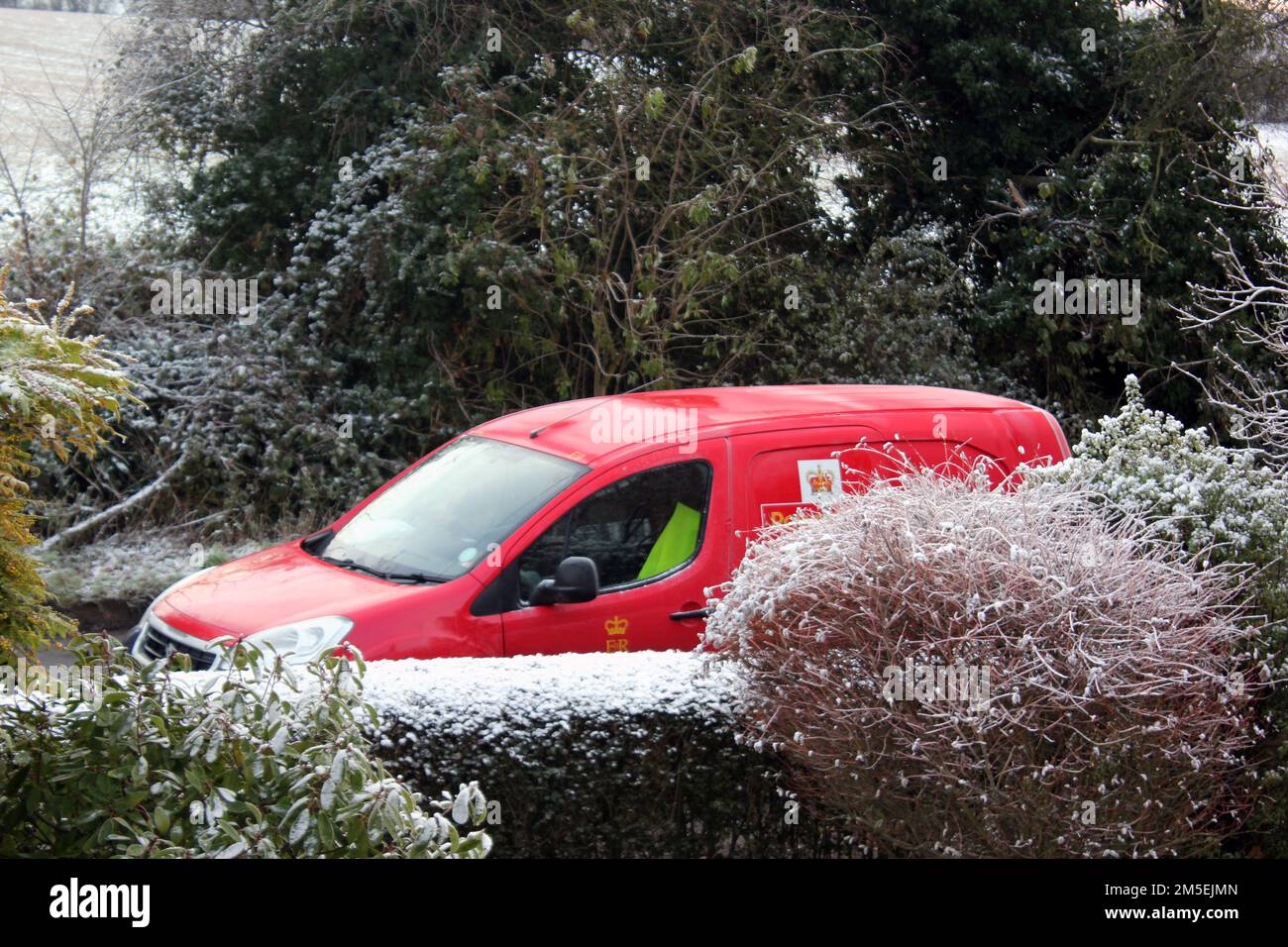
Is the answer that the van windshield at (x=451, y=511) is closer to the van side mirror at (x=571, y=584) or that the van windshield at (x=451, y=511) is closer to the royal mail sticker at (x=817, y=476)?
the van side mirror at (x=571, y=584)

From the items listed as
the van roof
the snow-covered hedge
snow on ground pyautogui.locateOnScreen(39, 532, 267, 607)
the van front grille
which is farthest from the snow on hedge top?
snow on ground pyautogui.locateOnScreen(39, 532, 267, 607)

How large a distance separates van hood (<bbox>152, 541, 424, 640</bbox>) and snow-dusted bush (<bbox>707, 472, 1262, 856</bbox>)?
1968mm

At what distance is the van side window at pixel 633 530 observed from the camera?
5465 millimetres

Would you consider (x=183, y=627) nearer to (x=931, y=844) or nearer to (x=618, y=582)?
(x=618, y=582)

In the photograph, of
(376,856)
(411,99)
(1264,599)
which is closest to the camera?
(376,856)

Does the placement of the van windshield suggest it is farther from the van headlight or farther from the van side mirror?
the van headlight

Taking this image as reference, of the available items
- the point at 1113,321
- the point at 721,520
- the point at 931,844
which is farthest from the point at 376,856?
the point at 1113,321

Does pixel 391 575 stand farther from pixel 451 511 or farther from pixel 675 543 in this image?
pixel 675 543

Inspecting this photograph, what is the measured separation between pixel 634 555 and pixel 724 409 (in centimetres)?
100

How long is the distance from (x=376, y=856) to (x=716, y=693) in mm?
1792

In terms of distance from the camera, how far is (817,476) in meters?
5.93

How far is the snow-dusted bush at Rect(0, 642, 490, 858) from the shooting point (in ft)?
8.92

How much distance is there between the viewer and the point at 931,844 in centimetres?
393

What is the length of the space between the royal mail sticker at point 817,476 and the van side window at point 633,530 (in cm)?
46
